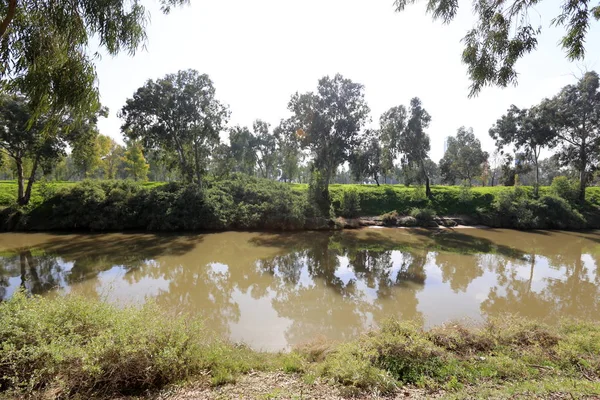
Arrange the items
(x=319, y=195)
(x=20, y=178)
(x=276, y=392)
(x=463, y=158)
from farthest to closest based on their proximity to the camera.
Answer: (x=463, y=158) → (x=319, y=195) → (x=20, y=178) → (x=276, y=392)

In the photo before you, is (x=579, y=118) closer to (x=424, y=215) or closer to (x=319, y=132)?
(x=424, y=215)

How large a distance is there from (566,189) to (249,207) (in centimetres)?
2590

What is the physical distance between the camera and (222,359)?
4320mm

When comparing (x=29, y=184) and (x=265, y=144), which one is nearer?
(x=29, y=184)

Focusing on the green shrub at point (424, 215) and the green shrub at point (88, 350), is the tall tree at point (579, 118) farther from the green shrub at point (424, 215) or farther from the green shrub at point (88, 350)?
the green shrub at point (88, 350)

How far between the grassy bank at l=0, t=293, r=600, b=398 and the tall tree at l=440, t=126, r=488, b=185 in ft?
131

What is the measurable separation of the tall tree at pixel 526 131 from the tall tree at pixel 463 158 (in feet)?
49.1

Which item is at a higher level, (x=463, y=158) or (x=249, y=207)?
(x=463, y=158)

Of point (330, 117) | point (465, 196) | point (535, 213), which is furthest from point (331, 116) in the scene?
point (535, 213)

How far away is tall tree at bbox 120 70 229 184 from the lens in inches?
772

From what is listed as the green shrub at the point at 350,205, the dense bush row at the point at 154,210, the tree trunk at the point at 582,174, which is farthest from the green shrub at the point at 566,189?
the dense bush row at the point at 154,210

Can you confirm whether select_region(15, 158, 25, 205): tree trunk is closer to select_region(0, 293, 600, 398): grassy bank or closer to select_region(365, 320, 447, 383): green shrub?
select_region(0, 293, 600, 398): grassy bank

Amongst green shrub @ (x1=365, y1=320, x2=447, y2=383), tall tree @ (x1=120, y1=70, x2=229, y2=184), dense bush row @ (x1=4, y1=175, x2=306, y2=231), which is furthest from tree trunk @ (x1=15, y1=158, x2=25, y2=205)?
green shrub @ (x1=365, y1=320, x2=447, y2=383)

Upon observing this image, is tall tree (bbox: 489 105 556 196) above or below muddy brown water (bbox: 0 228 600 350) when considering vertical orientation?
above
